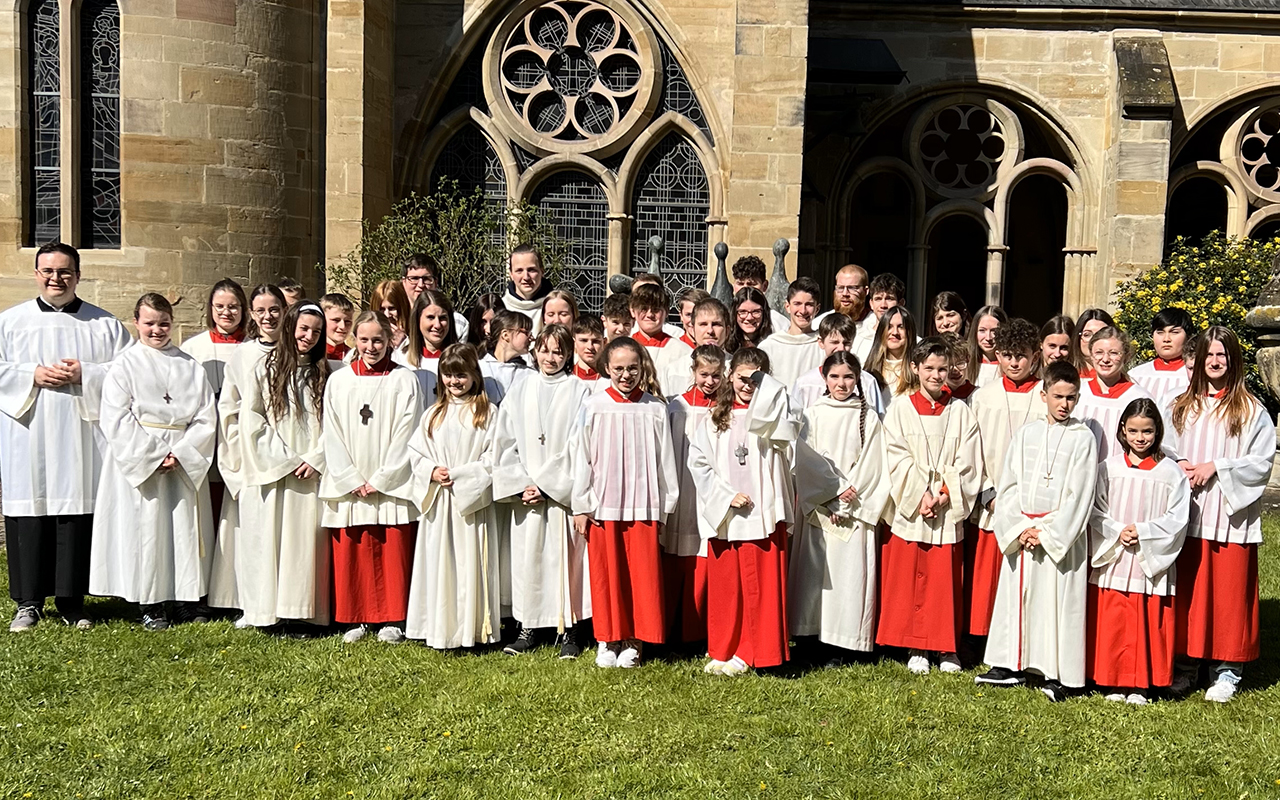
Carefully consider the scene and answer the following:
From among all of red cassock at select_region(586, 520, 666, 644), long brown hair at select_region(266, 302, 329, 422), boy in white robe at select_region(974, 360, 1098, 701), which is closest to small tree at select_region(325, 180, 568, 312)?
long brown hair at select_region(266, 302, 329, 422)

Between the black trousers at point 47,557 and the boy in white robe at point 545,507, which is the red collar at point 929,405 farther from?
the black trousers at point 47,557

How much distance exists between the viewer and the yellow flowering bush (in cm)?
1145

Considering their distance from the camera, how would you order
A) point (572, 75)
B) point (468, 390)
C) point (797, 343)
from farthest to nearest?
point (572, 75), point (797, 343), point (468, 390)

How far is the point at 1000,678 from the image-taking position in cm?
513

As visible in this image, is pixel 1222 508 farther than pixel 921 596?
No

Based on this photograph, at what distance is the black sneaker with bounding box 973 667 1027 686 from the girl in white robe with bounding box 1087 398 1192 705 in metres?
0.36

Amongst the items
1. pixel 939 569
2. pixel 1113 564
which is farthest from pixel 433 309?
pixel 1113 564

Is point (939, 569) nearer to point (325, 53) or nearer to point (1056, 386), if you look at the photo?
point (1056, 386)

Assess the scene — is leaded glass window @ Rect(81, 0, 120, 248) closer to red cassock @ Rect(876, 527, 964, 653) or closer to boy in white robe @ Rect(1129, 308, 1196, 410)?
red cassock @ Rect(876, 527, 964, 653)

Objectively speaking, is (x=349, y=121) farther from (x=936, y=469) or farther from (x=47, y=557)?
(x=936, y=469)

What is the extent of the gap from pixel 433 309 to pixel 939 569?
2906 millimetres

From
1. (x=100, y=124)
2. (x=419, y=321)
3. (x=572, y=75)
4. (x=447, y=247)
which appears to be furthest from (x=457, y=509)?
(x=572, y=75)

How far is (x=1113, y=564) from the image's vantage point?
491cm

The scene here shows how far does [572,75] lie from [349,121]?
278cm
